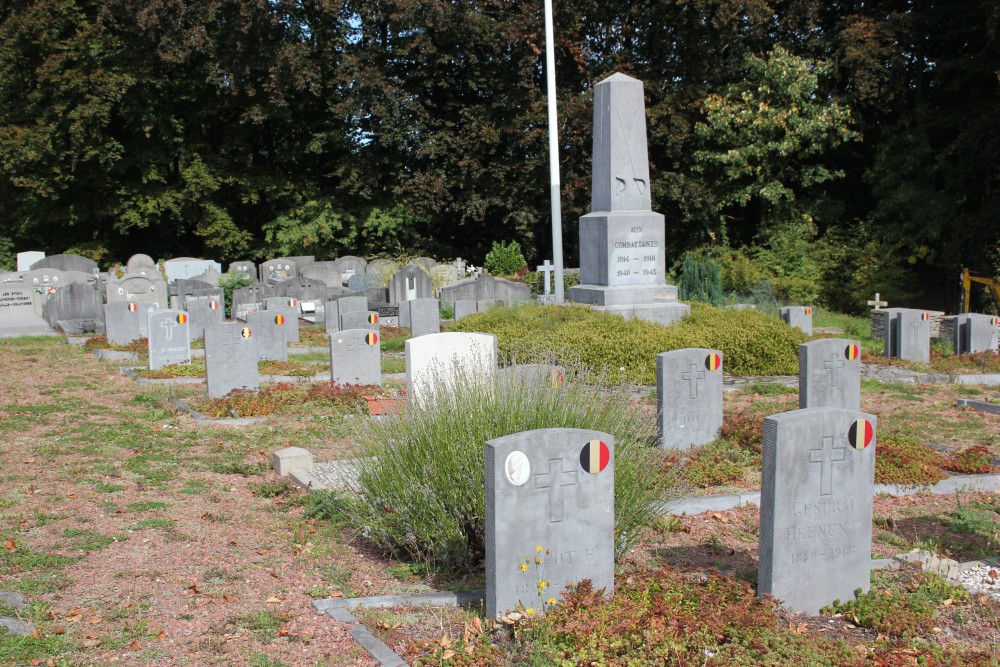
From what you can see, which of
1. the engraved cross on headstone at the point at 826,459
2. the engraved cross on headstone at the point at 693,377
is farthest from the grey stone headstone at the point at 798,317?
the engraved cross on headstone at the point at 826,459

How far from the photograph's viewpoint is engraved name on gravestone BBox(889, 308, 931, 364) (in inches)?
536

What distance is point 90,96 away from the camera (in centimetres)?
2911

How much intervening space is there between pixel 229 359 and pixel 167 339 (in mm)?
2989

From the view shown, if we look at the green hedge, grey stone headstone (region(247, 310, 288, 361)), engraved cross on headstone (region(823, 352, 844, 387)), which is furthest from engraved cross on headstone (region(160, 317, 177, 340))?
engraved cross on headstone (region(823, 352, 844, 387))

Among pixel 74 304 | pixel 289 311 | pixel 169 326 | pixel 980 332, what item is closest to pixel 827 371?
pixel 980 332

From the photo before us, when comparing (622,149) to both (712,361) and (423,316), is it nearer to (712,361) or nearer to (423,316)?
(423,316)

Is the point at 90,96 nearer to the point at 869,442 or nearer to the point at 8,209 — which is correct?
the point at 8,209

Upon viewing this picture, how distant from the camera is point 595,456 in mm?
4625

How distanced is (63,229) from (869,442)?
3390 cm

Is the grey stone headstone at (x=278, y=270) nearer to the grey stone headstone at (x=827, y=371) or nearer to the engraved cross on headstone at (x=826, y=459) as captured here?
the grey stone headstone at (x=827, y=371)

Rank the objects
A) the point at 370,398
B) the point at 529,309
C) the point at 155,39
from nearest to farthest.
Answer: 1. the point at 370,398
2. the point at 529,309
3. the point at 155,39

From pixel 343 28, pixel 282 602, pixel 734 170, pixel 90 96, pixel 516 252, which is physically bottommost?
pixel 282 602

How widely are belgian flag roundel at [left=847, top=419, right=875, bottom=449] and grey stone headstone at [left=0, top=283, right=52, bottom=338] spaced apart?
18.6m

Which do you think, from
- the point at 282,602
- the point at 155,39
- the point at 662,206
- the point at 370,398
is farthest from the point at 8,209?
the point at 282,602
